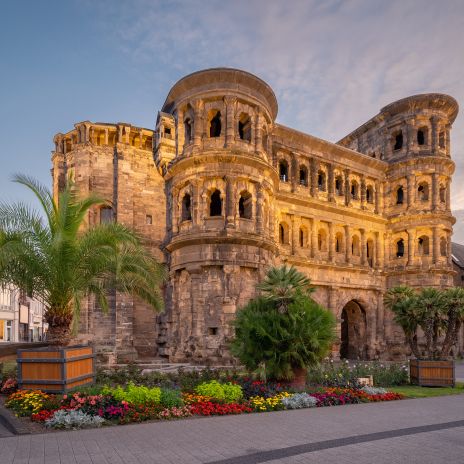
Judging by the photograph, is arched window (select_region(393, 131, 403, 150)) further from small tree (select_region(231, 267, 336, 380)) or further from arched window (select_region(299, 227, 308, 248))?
small tree (select_region(231, 267, 336, 380))

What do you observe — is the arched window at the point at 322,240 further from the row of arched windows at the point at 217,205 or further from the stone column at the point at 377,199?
the row of arched windows at the point at 217,205

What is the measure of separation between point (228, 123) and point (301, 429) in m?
18.9

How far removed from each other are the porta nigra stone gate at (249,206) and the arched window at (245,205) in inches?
4.6

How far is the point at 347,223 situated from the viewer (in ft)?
109

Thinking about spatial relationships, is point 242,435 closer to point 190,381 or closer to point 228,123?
point 190,381

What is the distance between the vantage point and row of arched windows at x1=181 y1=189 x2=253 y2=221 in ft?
84.8

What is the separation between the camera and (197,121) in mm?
25828

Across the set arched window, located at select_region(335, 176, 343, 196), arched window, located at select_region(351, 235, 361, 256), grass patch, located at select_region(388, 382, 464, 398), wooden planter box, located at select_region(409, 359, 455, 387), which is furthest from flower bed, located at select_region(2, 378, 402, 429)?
arched window, located at select_region(335, 176, 343, 196)

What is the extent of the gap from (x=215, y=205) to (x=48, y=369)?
17.0 metres

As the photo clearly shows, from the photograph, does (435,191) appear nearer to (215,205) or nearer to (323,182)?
(323,182)

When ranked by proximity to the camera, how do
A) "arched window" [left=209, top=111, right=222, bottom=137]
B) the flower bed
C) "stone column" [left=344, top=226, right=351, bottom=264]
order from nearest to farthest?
the flower bed → "arched window" [left=209, top=111, right=222, bottom=137] → "stone column" [left=344, top=226, right=351, bottom=264]

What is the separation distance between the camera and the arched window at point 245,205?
25823mm

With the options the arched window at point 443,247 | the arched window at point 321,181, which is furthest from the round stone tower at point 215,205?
the arched window at point 443,247

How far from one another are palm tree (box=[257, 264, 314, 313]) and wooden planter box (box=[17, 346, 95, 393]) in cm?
674
